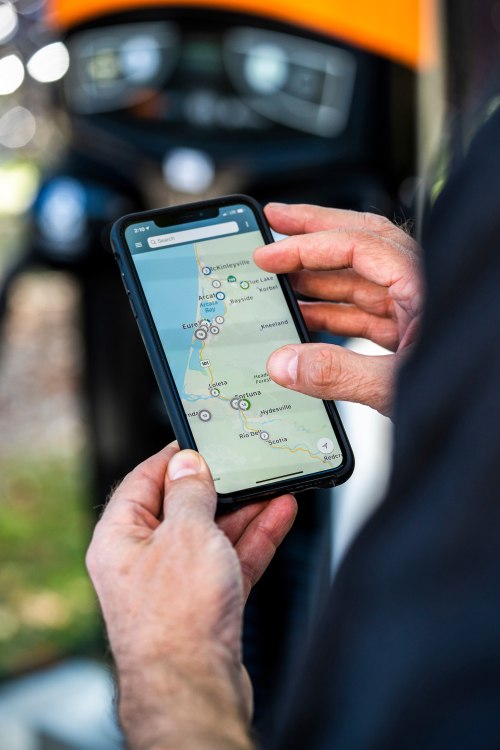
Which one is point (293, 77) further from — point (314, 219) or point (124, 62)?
point (314, 219)

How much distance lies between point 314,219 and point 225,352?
0.20 metres

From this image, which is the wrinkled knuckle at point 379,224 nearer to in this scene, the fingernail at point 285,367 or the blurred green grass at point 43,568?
the fingernail at point 285,367

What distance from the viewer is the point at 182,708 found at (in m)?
0.74

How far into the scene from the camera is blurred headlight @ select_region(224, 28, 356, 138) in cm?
191

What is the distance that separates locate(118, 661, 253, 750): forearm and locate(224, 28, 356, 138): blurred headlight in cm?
136

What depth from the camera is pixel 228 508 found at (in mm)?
954

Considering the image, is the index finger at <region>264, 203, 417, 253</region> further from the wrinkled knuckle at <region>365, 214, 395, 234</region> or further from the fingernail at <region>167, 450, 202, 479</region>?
the fingernail at <region>167, 450, 202, 479</region>

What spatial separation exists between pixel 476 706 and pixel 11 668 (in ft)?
6.84

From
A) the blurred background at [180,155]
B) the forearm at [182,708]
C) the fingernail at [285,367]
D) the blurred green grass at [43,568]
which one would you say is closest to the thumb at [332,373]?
the fingernail at [285,367]

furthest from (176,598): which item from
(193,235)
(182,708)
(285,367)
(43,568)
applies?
(43,568)

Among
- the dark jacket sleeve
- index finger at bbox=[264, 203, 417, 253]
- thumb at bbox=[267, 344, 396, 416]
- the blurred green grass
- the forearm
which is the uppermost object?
the dark jacket sleeve

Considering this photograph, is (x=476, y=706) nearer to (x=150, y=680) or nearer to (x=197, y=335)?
(x=150, y=680)

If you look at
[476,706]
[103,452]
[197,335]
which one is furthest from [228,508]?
[103,452]

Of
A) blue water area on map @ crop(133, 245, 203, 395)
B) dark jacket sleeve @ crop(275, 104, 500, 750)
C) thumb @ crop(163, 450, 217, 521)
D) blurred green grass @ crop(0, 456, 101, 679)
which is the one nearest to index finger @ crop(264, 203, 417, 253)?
blue water area on map @ crop(133, 245, 203, 395)
